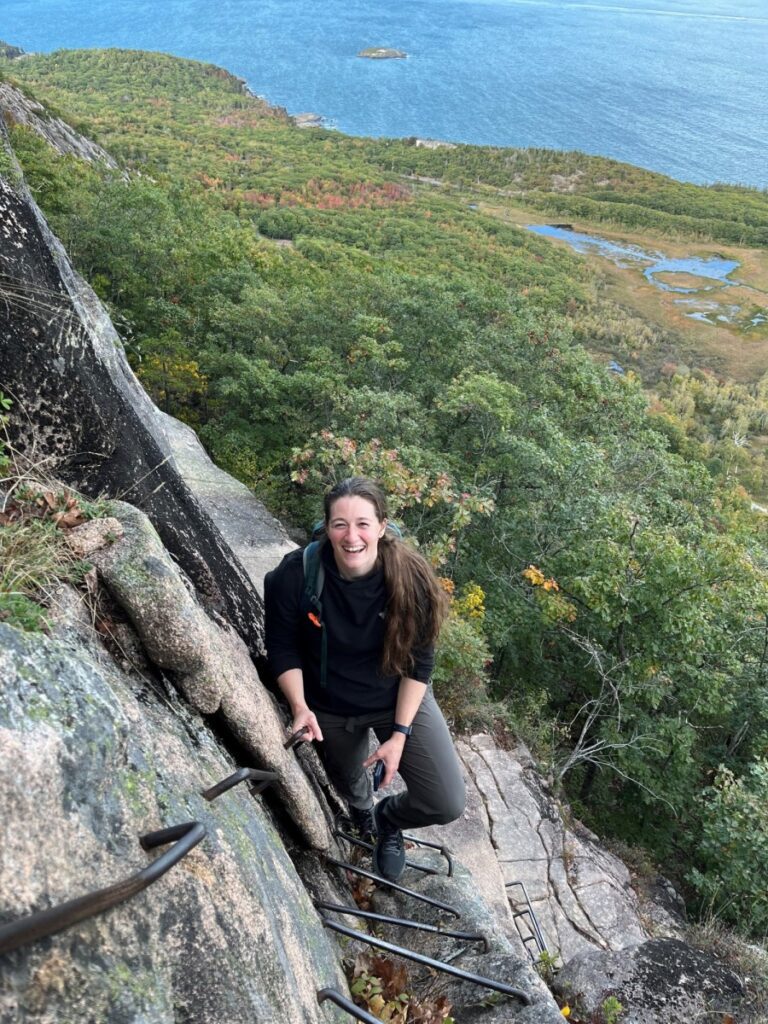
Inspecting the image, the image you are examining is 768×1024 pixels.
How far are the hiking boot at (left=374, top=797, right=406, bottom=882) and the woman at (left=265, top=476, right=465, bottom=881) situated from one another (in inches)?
4.5

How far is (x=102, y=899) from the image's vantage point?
1649mm

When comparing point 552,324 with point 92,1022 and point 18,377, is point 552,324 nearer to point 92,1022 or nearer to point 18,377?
point 18,377

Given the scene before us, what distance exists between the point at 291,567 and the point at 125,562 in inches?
40.0

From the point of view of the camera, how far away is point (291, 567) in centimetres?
367

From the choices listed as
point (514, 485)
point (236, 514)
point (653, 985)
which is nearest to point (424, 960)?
point (653, 985)

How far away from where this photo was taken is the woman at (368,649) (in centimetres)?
348

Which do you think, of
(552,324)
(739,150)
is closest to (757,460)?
(552,324)

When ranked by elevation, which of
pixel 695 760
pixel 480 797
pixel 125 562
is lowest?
pixel 695 760

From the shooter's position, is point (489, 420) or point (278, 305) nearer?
point (489, 420)

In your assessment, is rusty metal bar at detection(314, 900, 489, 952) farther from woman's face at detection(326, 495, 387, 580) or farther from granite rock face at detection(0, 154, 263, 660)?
woman's face at detection(326, 495, 387, 580)

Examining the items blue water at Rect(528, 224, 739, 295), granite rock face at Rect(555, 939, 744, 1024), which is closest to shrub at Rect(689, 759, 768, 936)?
A: granite rock face at Rect(555, 939, 744, 1024)

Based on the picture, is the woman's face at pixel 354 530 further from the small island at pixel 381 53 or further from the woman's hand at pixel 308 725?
the small island at pixel 381 53

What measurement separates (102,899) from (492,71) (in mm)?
176972

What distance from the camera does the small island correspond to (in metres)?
150
